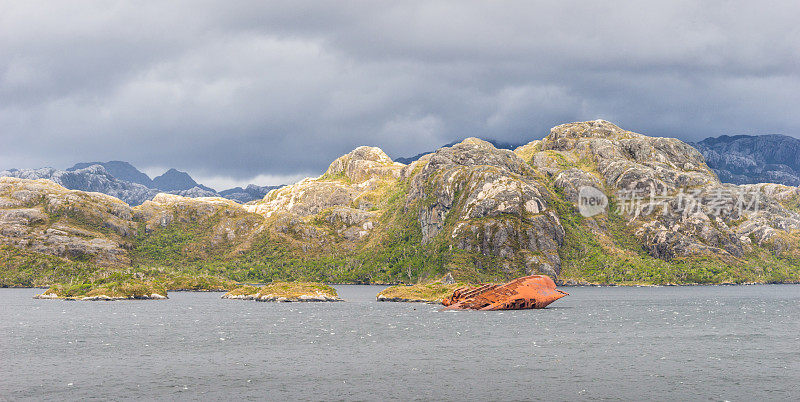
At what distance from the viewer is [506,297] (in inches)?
7116

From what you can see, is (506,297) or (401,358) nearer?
(401,358)

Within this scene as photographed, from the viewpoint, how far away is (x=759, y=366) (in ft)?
244

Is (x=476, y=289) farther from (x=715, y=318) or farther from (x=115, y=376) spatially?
(x=115, y=376)

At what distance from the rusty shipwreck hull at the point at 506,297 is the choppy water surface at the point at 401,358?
33.3m

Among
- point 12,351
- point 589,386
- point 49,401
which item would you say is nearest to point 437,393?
point 589,386

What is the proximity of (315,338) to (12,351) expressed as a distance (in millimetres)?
47689

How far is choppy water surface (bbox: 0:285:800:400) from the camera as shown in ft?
199

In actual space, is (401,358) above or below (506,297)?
above

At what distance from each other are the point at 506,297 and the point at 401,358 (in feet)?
337

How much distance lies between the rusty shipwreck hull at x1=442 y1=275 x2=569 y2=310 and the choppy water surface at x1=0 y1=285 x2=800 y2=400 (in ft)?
109

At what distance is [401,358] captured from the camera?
8369cm

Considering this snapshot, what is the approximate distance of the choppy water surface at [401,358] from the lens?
6056 centimetres

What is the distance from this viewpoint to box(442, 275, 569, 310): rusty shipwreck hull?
179625 millimetres

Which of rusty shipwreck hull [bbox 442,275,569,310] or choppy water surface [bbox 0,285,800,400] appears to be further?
rusty shipwreck hull [bbox 442,275,569,310]
